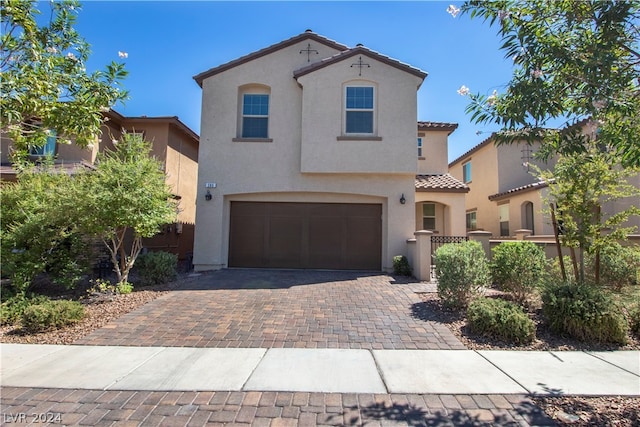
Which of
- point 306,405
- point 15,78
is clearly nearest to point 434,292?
point 306,405

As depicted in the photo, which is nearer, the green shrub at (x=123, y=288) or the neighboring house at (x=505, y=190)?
the green shrub at (x=123, y=288)

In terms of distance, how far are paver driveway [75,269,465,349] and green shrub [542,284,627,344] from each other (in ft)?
6.22

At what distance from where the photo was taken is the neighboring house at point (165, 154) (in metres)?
13.8

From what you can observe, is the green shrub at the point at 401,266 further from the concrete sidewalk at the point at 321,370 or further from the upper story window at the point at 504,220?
the upper story window at the point at 504,220

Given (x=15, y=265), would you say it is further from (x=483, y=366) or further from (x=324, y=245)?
(x=483, y=366)

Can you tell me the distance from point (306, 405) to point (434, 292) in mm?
6131

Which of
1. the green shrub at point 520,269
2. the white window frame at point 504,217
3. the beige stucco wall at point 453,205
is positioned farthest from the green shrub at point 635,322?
the white window frame at point 504,217

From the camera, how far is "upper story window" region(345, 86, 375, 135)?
1223 cm

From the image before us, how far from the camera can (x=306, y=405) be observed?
3588mm

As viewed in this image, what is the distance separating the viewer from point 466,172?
76.0 ft

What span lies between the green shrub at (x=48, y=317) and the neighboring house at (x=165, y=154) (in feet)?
24.5

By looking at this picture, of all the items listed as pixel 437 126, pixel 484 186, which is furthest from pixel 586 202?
pixel 484 186

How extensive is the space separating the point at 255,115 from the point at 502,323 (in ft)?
35.5

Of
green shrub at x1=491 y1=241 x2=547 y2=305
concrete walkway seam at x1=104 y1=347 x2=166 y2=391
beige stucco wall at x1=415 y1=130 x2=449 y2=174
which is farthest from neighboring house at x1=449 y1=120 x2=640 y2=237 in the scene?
concrete walkway seam at x1=104 y1=347 x2=166 y2=391
